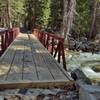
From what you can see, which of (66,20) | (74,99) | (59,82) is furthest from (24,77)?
(66,20)

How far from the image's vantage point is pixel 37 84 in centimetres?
562

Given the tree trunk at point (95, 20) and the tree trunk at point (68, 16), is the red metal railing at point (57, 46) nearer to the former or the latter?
the tree trunk at point (68, 16)

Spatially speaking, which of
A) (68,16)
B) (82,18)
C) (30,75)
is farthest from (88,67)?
(82,18)

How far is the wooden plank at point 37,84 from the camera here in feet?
17.9

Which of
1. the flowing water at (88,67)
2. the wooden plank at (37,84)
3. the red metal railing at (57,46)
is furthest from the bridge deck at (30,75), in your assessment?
the flowing water at (88,67)

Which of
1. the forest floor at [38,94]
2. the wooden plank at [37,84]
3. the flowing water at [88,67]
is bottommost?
the flowing water at [88,67]

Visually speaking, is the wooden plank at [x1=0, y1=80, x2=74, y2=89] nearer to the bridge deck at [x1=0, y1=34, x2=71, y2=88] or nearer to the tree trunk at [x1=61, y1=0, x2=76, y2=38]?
the bridge deck at [x1=0, y1=34, x2=71, y2=88]

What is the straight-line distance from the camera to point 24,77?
6.12 metres

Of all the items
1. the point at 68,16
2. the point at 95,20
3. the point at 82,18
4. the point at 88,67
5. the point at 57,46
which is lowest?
the point at 88,67

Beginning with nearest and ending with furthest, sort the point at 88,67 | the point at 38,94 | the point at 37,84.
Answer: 1. the point at 38,94
2. the point at 37,84
3. the point at 88,67

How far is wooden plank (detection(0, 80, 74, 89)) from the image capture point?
5.46m

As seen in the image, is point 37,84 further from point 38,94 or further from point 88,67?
point 88,67

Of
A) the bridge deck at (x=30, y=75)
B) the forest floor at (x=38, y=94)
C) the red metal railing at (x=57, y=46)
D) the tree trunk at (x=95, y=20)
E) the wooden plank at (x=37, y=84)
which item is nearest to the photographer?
the forest floor at (x=38, y=94)

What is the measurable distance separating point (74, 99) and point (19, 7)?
5046 centimetres
